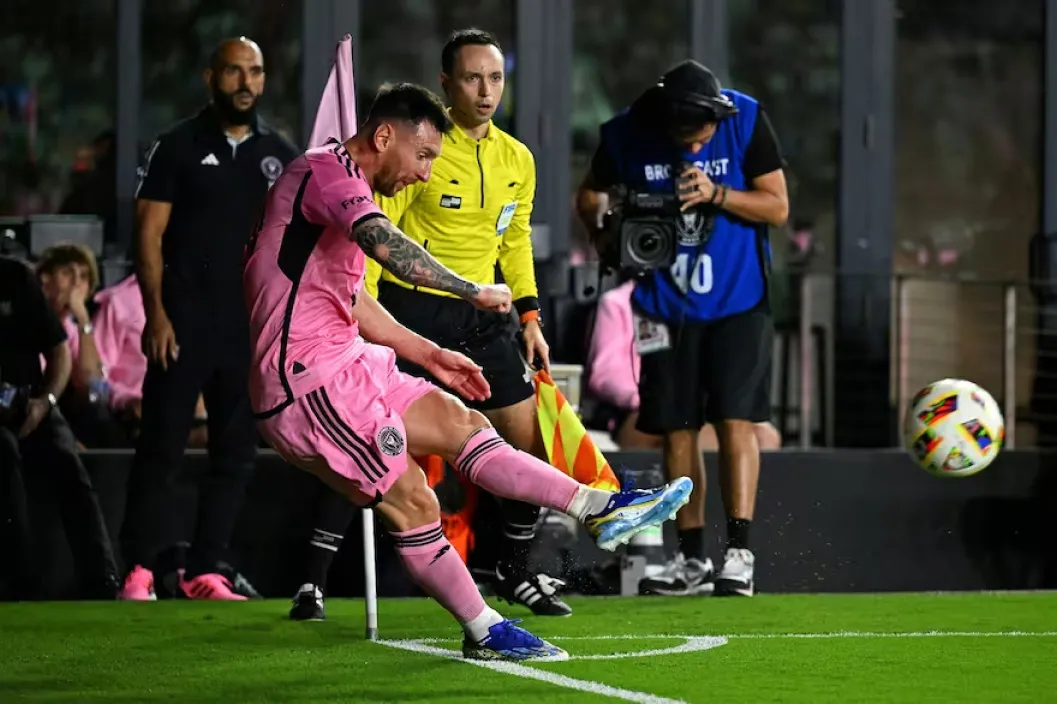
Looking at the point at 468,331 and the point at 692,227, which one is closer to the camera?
the point at 468,331

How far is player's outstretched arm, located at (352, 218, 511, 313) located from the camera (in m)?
5.32

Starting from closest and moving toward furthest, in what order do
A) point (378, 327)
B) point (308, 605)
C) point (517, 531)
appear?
point (378, 327), point (308, 605), point (517, 531)

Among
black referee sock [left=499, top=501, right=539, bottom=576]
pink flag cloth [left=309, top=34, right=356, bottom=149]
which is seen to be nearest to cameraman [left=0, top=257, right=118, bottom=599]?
black referee sock [left=499, top=501, right=539, bottom=576]

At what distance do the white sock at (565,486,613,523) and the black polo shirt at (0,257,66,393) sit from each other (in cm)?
373

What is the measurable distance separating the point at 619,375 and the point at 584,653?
406cm

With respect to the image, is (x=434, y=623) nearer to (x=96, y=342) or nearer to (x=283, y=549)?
(x=283, y=549)

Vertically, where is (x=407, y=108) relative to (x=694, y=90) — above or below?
below

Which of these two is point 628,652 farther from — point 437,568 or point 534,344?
point 534,344

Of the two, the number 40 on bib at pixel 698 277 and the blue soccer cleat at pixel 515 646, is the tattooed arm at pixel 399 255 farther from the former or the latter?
the number 40 on bib at pixel 698 277

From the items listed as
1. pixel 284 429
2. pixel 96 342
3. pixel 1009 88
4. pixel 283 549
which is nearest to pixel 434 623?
pixel 284 429

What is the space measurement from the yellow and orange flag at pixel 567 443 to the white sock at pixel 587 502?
4.69 feet

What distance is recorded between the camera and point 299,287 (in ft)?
18.5

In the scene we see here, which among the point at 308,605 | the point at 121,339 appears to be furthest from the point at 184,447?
the point at 121,339

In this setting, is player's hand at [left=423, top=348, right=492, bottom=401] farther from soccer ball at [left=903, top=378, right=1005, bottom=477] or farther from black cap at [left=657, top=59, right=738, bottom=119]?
soccer ball at [left=903, top=378, right=1005, bottom=477]
